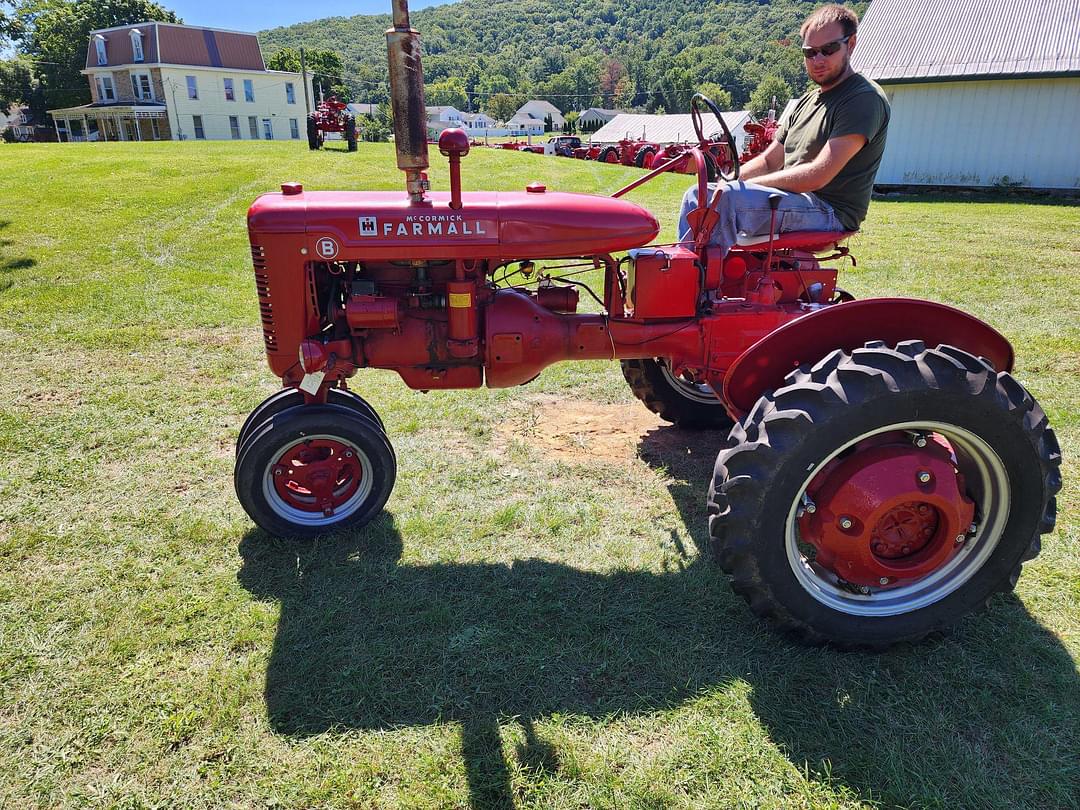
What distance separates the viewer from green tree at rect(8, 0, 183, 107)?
46.7 m

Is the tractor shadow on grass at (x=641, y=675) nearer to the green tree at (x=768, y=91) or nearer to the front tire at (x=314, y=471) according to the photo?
the front tire at (x=314, y=471)

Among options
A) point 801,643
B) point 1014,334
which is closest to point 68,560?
point 801,643

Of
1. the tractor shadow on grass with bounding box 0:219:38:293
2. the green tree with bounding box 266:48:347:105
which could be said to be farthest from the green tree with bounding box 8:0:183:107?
the tractor shadow on grass with bounding box 0:219:38:293

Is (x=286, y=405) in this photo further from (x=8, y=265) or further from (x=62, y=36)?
(x=62, y=36)

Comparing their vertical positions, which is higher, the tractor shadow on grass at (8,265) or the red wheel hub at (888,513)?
the red wheel hub at (888,513)

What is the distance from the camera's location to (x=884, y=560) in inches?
106

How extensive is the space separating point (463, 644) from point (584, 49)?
15228cm

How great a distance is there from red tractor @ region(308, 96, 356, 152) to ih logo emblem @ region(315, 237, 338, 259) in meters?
21.7

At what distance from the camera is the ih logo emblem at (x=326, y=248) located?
2.98 metres

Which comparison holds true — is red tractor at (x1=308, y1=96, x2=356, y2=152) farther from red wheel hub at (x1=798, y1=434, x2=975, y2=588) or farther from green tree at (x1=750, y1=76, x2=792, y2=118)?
green tree at (x1=750, y1=76, x2=792, y2=118)

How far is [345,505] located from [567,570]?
3.60 ft

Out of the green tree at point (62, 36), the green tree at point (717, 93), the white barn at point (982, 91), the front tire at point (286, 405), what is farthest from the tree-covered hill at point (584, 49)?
the front tire at point (286, 405)

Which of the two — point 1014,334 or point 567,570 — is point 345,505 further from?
point 1014,334

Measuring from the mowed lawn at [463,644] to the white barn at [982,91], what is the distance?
15610mm
